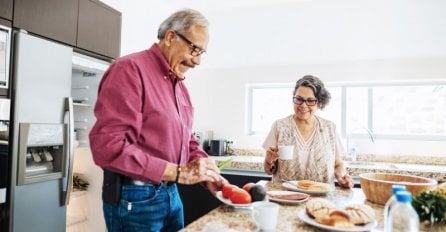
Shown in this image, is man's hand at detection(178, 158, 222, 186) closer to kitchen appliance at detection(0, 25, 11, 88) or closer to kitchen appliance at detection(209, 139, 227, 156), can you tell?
kitchen appliance at detection(0, 25, 11, 88)

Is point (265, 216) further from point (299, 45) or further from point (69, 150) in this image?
point (299, 45)

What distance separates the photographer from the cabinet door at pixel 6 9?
5.50 feet

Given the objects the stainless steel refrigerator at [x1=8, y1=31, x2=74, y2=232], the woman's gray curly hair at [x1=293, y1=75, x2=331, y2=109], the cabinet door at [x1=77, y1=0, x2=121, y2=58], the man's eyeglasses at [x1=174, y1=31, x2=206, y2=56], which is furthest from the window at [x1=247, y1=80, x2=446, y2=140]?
the man's eyeglasses at [x1=174, y1=31, x2=206, y2=56]

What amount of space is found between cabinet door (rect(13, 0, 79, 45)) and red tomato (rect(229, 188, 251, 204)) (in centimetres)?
155

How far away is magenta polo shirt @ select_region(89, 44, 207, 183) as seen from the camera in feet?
3.34

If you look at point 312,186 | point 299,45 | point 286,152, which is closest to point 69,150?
point 286,152

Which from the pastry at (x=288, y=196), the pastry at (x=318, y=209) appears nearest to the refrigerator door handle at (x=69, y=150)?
the pastry at (x=288, y=196)

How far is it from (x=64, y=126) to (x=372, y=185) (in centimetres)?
177

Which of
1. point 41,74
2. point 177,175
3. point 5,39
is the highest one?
point 5,39

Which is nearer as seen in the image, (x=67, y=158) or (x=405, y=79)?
(x=67, y=158)

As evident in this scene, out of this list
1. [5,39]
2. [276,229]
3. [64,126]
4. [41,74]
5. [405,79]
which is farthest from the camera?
[405,79]

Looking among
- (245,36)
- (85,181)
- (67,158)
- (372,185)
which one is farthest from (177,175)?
(245,36)

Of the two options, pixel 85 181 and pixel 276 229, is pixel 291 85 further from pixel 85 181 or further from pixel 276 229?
pixel 276 229

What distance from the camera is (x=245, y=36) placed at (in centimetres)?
361
